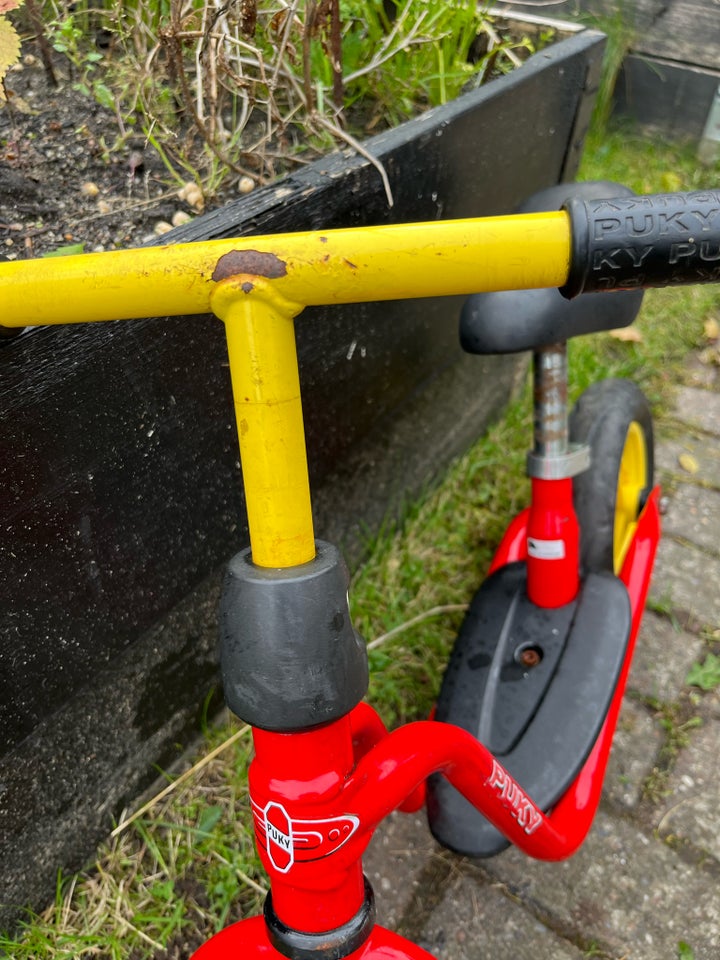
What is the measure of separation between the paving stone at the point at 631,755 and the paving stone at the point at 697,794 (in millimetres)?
42

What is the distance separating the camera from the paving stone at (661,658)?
1.42 meters

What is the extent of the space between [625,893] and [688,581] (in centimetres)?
64

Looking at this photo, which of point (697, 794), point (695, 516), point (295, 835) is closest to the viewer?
point (295, 835)

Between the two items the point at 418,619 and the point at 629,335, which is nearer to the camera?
the point at 418,619

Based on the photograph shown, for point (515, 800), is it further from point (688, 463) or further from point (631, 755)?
point (688, 463)

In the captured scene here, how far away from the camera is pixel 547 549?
1187 mm

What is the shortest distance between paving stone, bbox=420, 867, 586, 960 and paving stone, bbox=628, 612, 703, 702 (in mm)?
439

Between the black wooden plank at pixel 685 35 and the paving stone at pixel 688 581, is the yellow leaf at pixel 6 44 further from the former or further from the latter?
the black wooden plank at pixel 685 35

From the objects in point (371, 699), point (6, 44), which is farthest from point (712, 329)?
point (6, 44)

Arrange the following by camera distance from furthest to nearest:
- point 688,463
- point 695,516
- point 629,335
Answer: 1. point 629,335
2. point 688,463
3. point 695,516

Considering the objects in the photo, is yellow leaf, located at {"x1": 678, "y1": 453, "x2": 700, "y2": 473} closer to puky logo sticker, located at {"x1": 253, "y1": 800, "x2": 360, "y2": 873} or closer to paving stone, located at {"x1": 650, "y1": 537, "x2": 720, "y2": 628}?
paving stone, located at {"x1": 650, "y1": 537, "x2": 720, "y2": 628}

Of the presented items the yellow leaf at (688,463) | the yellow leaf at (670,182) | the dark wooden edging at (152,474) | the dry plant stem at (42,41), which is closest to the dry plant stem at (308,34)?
the dark wooden edging at (152,474)

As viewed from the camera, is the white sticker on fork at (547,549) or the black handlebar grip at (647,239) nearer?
the black handlebar grip at (647,239)

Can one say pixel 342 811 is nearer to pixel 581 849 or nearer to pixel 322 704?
pixel 322 704
